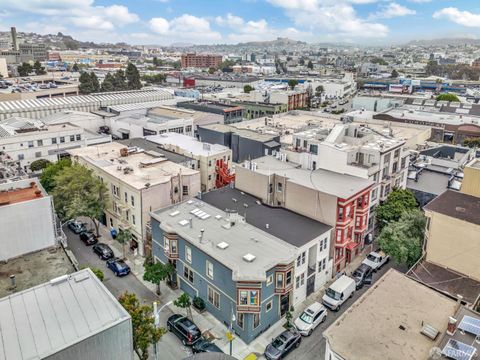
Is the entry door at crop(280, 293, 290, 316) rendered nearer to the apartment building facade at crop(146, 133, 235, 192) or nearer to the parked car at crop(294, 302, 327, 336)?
the parked car at crop(294, 302, 327, 336)

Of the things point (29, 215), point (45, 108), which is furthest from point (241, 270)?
point (45, 108)

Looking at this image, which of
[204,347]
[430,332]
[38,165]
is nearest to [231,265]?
[204,347]

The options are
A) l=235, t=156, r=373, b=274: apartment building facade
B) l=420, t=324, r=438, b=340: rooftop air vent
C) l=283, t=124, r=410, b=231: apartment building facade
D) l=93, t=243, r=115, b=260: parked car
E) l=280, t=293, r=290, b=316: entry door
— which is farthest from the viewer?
l=283, t=124, r=410, b=231: apartment building facade

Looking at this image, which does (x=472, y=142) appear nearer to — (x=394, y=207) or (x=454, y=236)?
(x=394, y=207)

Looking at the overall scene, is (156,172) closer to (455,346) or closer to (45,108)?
(455,346)

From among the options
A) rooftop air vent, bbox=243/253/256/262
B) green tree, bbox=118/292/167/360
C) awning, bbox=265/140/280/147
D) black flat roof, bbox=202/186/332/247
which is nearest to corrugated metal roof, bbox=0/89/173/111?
awning, bbox=265/140/280/147

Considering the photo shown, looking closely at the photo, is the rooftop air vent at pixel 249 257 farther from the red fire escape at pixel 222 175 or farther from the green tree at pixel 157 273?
the red fire escape at pixel 222 175

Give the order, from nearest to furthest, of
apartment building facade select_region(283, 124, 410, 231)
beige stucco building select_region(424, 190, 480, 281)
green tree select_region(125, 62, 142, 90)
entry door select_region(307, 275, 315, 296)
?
beige stucco building select_region(424, 190, 480, 281) → entry door select_region(307, 275, 315, 296) → apartment building facade select_region(283, 124, 410, 231) → green tree select_region(125, 62, 142, 90)
